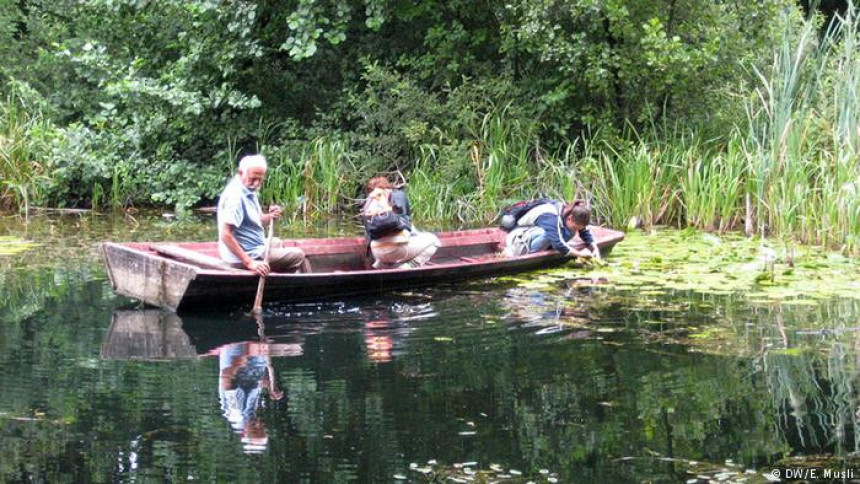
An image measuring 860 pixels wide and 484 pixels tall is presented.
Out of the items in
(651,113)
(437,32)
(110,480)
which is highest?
(437,32)

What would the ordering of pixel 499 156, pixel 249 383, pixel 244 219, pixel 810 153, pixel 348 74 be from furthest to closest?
pixel 348 74 → pixel 499 156 → pixel 810 153 → pixel 244 219 → pixel 249 383

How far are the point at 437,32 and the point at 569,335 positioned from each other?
8.41 meters

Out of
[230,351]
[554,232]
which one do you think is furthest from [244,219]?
[554,232]

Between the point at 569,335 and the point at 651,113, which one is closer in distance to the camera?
the point at 569,335

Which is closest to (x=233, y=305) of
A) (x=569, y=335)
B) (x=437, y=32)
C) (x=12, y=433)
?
(x=569, y=335)

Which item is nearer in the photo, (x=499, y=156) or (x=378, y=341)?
(x=378, y=341)

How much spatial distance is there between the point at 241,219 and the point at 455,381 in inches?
108

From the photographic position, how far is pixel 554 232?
10602 mm

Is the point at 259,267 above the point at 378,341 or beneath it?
above

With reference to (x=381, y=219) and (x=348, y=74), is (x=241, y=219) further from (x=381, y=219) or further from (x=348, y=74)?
(x=348, y=74)

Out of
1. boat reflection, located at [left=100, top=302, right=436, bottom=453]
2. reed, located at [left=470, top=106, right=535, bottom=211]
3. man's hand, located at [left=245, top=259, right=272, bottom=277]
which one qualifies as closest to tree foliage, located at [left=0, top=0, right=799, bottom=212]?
reed, located at [left=470, top=106, right=535, bottom=211]

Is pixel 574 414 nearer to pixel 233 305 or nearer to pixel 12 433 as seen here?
pixel 12 433

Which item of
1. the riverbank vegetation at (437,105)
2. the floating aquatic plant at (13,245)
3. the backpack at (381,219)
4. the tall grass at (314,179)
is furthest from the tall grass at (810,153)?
the floating aquatic plant at (13,245)

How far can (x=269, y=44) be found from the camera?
16.6 metres
